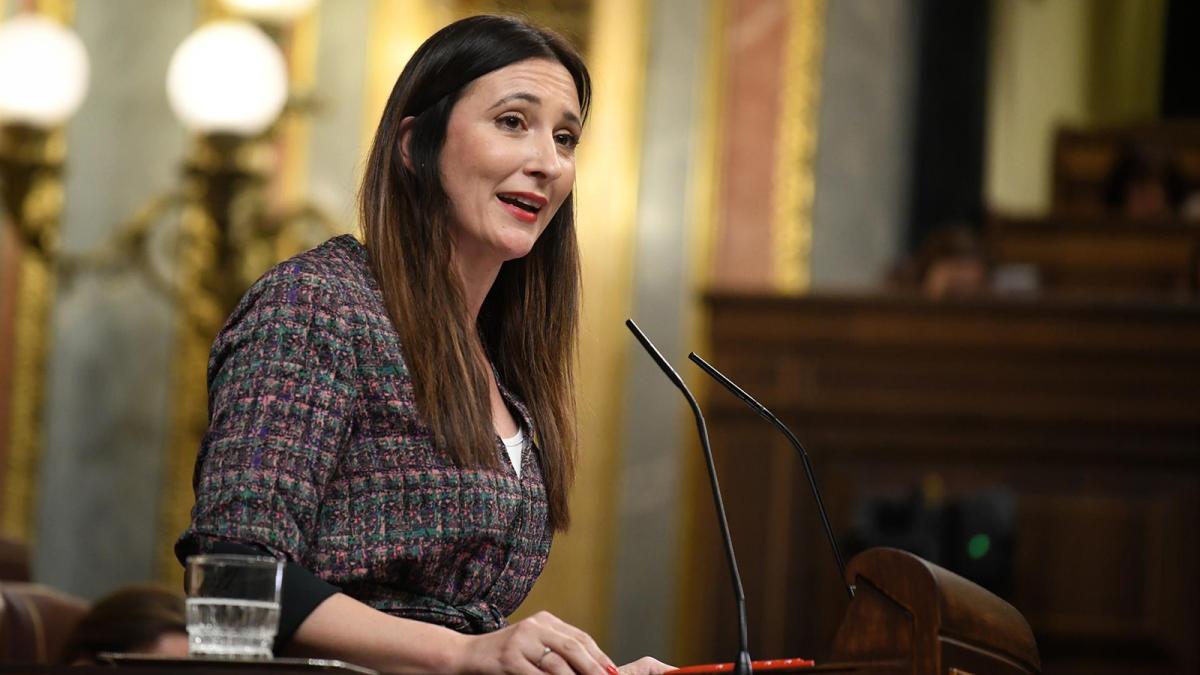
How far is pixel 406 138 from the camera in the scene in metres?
2.06

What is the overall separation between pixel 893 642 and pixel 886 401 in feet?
12.3

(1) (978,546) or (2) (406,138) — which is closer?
(2) (406,138)

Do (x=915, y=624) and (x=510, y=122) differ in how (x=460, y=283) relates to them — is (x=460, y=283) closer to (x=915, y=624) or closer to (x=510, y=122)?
(x=510, y=122)

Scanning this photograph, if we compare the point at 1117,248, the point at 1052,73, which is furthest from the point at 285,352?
the point at 1052,73

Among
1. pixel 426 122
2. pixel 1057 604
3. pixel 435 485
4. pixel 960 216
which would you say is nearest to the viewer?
pixel 435 485

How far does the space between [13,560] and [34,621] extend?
608 mm

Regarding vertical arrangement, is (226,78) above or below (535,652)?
above

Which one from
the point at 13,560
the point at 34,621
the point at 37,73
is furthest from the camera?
the point at 37,73

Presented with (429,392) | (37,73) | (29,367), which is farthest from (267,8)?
(429,392)

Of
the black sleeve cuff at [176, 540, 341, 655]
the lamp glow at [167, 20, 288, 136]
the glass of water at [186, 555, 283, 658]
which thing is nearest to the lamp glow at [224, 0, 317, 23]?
the lamp glow at [167, 20, 288, 136]

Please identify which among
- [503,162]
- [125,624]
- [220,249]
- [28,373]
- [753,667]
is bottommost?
[125,624]

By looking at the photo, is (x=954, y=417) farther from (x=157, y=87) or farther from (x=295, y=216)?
(x=157, y=87)

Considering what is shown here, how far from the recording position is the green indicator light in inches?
195

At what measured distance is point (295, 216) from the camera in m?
5.67
